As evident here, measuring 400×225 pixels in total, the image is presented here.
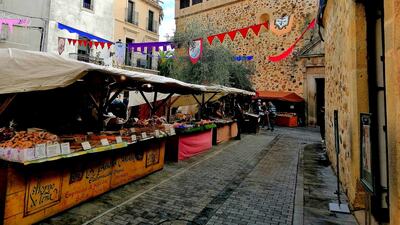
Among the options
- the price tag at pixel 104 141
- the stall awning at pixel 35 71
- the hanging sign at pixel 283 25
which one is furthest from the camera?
the hanging sign at pixel 283 25

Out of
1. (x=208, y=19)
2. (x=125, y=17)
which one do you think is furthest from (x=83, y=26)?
(x=208, y=19)

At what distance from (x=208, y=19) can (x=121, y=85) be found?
65.6 ft

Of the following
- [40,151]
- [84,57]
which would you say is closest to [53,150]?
[40,151]

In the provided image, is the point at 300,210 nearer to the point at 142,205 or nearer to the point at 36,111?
the point at 142,205

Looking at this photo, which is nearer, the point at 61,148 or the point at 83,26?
the point at 61,148

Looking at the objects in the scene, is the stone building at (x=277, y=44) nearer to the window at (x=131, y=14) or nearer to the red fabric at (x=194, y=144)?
the window at (x=131, y=14)

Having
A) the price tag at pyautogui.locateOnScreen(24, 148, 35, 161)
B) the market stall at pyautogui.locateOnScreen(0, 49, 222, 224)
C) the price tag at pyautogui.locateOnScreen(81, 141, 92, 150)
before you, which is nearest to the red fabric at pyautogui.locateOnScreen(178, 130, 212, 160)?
the market stall at pyautogui.locateOnScreen(0, 49, 222, 224)

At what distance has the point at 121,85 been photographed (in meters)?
6.43

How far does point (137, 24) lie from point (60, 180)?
70.2 feet

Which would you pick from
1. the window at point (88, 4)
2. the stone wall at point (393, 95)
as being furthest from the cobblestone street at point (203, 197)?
the window at point (88, 4)

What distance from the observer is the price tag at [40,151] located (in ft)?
11.4

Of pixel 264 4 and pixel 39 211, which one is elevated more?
pixel 264 4

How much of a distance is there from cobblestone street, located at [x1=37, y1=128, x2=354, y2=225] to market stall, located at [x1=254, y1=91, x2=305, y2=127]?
1197 cm

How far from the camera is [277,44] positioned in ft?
67.3
